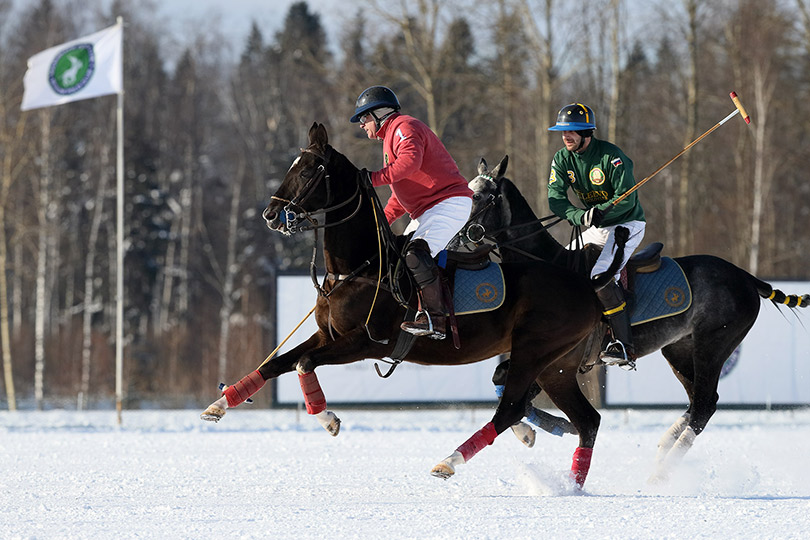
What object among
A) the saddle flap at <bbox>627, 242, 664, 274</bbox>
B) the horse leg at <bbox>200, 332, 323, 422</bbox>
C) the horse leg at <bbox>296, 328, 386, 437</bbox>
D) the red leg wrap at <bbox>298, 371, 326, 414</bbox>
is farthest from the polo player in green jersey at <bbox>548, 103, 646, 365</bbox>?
the horse leg at <bbox>200, 332, 323, 422</bbox>

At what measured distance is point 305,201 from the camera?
6926mm

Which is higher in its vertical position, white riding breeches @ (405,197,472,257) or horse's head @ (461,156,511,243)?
horse's head @ (461,156,511,243)

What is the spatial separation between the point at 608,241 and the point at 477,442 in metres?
2.23

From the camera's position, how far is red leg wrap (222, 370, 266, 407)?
7012 mm

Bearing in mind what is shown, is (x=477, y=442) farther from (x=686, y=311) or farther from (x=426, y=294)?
(x=686, y=311)

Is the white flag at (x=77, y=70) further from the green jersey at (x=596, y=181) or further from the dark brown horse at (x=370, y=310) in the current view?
the dark brown horse at (x=370, y=310)

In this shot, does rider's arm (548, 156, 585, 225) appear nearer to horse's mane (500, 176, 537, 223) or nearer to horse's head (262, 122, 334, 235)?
horse's mane (500, 176, 537, 223)

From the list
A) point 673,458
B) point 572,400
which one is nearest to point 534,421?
point 572,400

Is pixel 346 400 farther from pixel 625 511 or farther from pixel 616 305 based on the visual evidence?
pixel 625 511

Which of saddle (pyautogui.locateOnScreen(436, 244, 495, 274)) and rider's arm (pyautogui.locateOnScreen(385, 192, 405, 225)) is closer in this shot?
saddle (pyautogui.locateOnScreen(436, 244, 495, 274))

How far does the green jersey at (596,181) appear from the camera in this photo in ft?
27.5

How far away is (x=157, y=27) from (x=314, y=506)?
33239mm

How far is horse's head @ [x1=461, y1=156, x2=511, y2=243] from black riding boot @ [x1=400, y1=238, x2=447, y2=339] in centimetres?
113

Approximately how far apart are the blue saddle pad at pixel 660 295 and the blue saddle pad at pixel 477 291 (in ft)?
5.24
